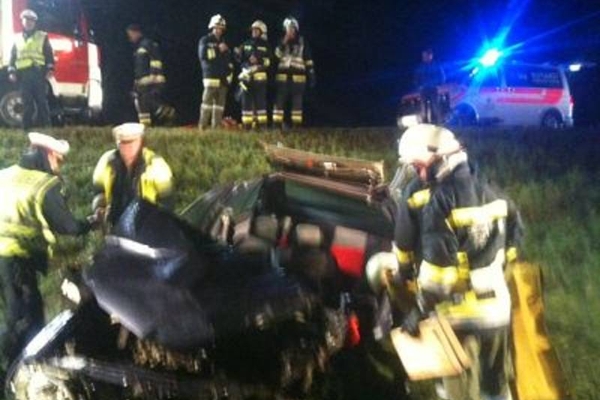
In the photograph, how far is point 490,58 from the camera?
12.4 meters

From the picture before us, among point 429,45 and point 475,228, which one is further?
point 429,45

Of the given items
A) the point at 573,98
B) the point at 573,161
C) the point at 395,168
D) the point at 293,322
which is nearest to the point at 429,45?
the point at 573,98

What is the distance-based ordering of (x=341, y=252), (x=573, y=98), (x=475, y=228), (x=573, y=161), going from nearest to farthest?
(x=475, y=228), (x=341, y=252), (x=573, y=161), (x=573, y=98)

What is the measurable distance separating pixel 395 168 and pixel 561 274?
A: 3.41 feet

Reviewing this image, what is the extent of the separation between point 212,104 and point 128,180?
341 cm

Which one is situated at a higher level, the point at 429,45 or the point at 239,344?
the point at 429,45

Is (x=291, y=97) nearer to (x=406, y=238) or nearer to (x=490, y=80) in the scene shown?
(x=490, y=80)

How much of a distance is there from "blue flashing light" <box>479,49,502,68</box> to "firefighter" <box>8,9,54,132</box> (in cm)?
561

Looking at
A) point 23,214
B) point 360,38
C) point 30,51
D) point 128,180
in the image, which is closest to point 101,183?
point 128,180

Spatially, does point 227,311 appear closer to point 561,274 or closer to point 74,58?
point 561,274

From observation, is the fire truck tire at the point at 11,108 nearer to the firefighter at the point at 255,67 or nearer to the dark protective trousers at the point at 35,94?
the dark protective trousers at the point at 35,94

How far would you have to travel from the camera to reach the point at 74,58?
10.1 metres

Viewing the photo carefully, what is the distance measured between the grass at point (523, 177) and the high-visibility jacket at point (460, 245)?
0.50 m

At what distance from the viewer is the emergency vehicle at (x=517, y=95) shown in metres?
10.8
